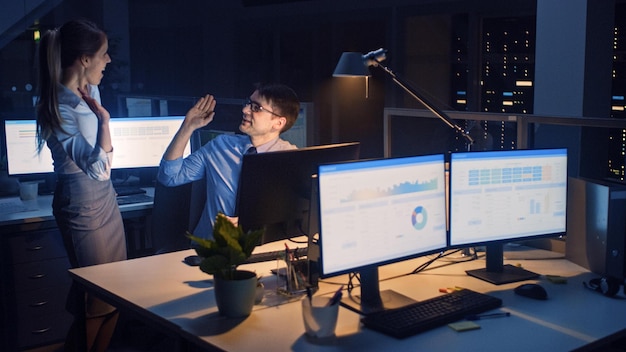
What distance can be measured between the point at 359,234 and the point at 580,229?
3.17 ft

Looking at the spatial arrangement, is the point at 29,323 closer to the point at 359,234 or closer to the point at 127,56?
the point at 359,234

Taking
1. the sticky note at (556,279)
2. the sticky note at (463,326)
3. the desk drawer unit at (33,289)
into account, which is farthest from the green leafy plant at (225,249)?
the desk drawer unit at (33,289)

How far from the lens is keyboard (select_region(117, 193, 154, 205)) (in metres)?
4.00

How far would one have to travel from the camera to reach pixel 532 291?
2.25 m

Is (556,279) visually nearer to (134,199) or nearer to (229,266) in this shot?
(229,266)

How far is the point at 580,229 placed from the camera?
8.48 ft

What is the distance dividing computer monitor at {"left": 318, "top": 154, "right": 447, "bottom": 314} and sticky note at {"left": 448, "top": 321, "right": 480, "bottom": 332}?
20 cm

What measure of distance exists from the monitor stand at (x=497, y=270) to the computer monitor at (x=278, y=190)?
2.02 ft

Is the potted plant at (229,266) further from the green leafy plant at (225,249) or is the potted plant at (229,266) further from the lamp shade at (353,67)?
the lamp shade at (353,67)

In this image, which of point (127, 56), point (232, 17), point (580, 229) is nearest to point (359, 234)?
point (580, 229)

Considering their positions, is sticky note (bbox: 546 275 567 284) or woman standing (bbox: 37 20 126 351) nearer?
sticky note (bbox: 546 275 567 284)

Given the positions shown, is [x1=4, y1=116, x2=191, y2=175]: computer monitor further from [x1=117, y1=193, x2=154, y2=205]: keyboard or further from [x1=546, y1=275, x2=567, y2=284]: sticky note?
[x1=546, y1=275, x2=567, y2=284]: sticky note

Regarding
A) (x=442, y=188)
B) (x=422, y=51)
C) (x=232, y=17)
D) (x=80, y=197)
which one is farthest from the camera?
(x=232, y=17)

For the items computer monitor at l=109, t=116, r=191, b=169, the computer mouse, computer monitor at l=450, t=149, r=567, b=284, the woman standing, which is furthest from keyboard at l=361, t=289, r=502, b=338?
computer monitor at l=109, t=116, r=191, b=169
